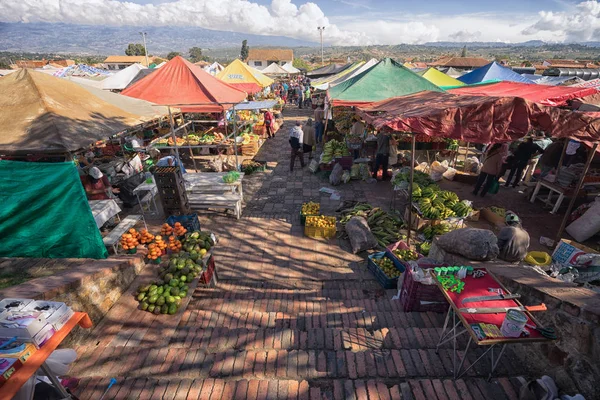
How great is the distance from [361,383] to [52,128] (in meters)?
5.68

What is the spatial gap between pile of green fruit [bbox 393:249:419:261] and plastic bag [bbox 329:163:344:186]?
455cm

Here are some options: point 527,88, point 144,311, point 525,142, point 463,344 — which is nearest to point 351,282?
point 463,344

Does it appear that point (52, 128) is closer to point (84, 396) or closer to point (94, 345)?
point (94, 345)

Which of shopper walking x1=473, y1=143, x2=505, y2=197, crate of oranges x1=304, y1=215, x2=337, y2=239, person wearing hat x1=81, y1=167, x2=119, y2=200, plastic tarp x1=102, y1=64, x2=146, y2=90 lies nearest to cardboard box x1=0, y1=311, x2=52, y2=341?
crate of oranges x1=304, y1=215, x2=337, y2=239

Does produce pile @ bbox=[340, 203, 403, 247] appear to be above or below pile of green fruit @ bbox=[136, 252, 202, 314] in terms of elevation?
below

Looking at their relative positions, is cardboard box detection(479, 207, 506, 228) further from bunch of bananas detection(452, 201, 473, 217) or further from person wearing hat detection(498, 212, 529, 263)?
person wearing hat detection(498, 212, 529, 263)

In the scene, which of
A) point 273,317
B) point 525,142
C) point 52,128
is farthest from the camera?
point 525,142

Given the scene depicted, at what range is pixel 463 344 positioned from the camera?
3504 mm

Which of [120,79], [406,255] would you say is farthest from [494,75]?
[120,79]

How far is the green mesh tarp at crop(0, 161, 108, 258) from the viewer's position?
454 cm

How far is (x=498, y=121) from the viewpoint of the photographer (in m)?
5.14

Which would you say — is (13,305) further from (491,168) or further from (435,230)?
(491,168)

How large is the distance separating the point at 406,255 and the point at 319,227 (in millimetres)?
2063

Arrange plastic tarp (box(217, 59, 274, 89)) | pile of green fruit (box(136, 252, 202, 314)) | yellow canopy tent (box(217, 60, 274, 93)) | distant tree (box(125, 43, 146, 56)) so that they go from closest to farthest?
pile of green fruit (box(136, 252, 202, 314)) < yellow canopy tent (box(217, 60, 274, 93)) < plastic tarp (box(217, 59, 274, 89)) < distant tree (box(125, 43, 146, 56))
